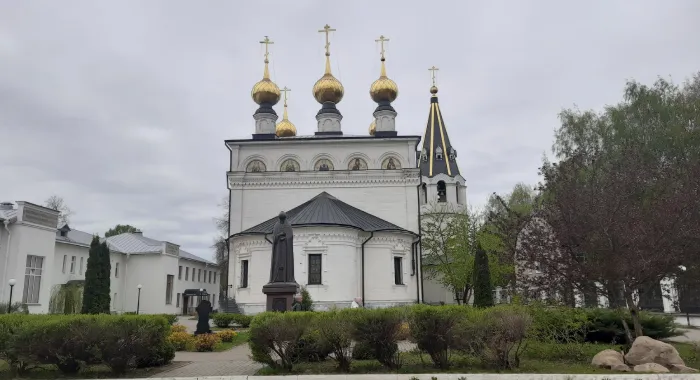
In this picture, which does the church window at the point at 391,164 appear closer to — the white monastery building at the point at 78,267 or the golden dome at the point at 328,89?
the golden dome at the point at 328,89

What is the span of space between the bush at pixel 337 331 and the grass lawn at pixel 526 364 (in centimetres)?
28

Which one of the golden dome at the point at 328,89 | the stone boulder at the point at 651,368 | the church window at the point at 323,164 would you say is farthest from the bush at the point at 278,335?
Result: the golden dome at the point at 328,89

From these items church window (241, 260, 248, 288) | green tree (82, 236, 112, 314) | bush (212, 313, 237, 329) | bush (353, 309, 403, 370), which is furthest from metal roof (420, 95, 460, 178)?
bush (353, 309, 403, 370)

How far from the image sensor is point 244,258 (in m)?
25.6

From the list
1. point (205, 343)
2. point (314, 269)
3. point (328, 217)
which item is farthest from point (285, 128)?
point (205, 343)

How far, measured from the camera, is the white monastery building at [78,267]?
1941 cm

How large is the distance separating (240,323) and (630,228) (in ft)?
52.4

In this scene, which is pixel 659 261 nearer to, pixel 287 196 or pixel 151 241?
pixel 287 196

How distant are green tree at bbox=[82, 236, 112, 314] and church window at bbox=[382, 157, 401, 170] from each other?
52.9ft

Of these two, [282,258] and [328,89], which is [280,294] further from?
[328,89]

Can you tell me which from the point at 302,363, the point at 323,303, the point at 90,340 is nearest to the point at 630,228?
the point at 302,363

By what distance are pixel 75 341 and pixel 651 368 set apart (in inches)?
443

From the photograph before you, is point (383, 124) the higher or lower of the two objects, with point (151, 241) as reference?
higher

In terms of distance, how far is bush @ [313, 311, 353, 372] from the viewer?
10.1 m
